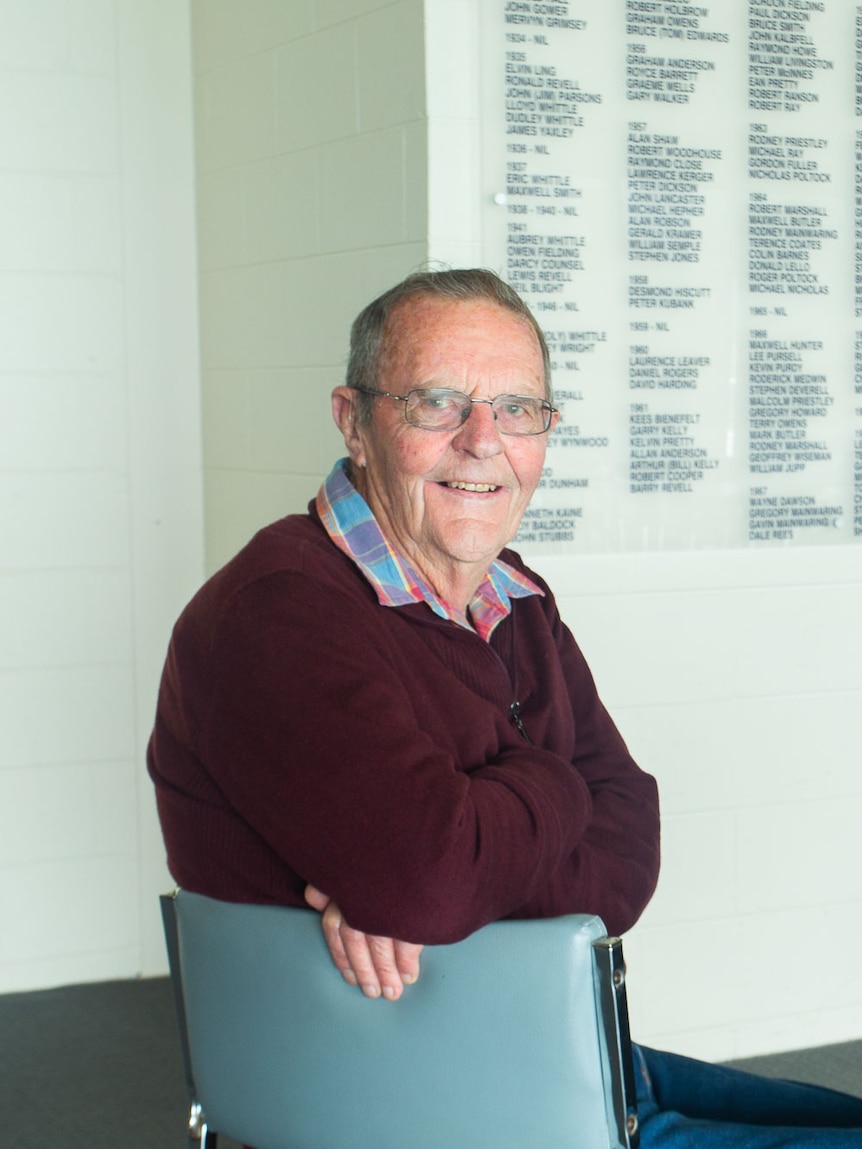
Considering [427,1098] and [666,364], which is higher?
[666,364]

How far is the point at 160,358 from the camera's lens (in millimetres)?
3111

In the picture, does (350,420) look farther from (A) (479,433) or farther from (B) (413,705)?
(B) (413,705)

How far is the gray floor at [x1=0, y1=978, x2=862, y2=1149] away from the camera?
8.11ft

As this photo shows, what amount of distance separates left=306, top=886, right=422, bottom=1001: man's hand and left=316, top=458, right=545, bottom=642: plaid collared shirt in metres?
0.39

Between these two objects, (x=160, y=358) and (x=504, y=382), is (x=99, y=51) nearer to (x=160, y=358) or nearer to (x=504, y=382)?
(x=160, y=358)

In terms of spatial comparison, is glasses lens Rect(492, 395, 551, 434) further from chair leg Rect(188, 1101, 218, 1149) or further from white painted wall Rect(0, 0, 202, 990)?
white painted wall Rect(0, 0, 202, 990)

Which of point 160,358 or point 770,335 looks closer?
point 770,335

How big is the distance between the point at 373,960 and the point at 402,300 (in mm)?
781

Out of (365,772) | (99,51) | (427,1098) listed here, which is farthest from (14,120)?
(427,1098)

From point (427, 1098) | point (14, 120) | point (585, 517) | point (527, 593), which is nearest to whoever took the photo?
point (427, 1098)

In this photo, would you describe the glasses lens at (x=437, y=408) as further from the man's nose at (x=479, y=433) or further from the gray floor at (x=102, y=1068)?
the gray floor at (x=102, y=1068)

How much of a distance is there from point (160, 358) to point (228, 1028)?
206 centimetres

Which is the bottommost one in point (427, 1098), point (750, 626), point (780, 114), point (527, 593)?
point (427, 1098)

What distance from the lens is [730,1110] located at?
1.50m
